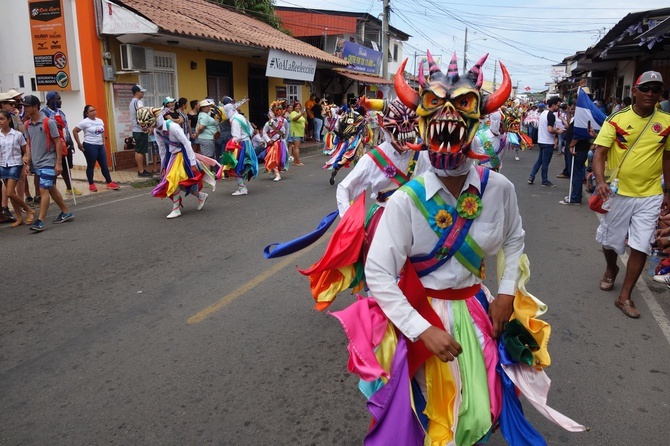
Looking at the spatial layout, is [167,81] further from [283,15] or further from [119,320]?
[283,15]

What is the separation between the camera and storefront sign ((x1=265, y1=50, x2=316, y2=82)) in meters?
18.7

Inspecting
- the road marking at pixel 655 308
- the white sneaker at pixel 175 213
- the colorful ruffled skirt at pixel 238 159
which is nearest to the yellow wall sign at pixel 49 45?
the colorful ruffled skirt at pixel 238 159

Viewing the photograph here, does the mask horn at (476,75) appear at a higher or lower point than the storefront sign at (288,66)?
lower

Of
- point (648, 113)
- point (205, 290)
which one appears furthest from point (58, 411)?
point (648, 113)

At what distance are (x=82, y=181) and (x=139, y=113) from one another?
444 cm

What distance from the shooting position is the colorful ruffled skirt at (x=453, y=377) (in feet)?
6.79

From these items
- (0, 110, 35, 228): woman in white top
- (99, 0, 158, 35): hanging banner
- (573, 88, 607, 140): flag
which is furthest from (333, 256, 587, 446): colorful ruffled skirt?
(99, 0, 158, 35): hanging banner

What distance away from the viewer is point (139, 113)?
8750 millimetres

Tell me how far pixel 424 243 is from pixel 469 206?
0.23 metres

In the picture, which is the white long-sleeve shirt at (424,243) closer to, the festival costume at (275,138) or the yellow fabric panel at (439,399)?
the yellow fabric panel at (439,399)

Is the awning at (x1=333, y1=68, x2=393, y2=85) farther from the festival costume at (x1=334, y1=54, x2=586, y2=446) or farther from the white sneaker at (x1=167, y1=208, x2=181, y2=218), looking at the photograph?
the festival costume at (x1=334, y1=54, x2=586, y2=446)

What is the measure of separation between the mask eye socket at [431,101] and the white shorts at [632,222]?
132 inches

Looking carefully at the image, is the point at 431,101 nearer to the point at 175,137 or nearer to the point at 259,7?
the point at 175,137

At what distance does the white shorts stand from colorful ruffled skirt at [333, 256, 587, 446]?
3005mm
